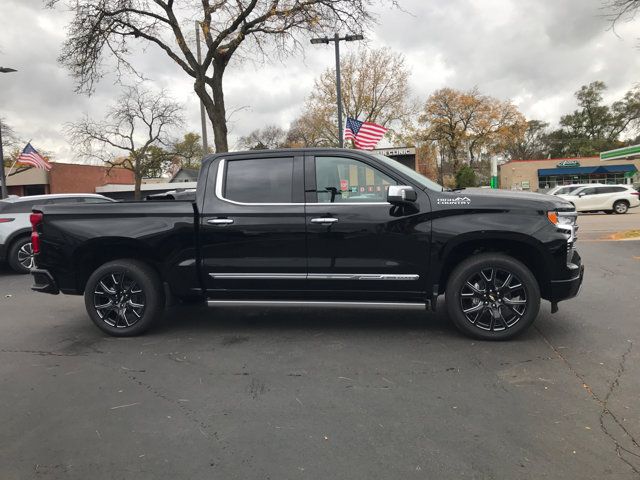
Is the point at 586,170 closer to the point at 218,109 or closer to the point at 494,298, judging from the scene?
the point at 218,109

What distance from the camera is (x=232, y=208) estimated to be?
4.90 m

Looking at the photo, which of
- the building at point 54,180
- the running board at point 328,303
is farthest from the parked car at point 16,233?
the building at point 54,180

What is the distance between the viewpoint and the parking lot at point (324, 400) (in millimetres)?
2709

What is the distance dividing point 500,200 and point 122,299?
13.0 ft

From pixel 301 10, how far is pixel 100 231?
11813 millimetres

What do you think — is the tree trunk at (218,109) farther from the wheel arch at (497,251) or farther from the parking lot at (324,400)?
the wheel arch at (497,251)

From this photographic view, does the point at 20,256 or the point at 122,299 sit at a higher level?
the point at 20,256

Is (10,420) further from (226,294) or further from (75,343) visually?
(226,294)

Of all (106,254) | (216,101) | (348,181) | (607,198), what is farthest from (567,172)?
(106,254)

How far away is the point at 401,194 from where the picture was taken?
435cm

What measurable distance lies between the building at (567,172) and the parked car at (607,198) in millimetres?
35306

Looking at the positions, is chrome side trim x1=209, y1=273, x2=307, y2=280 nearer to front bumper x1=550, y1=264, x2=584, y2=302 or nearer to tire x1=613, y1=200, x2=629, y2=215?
front bumper x1=550, y1=264, x2=584, y2=302

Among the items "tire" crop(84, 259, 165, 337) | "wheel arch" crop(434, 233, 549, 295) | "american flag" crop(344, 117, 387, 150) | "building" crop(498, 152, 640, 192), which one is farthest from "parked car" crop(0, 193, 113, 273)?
"building" crop(498, 152, 640, 192)

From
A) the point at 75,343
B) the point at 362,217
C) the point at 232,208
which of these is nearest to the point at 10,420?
the point at 75,343
